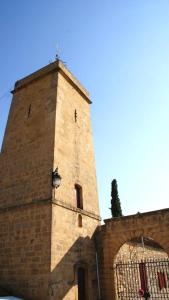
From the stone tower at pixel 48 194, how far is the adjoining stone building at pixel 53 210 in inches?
1.1

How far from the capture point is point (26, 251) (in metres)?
8.06

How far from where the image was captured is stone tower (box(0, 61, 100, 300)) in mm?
7801

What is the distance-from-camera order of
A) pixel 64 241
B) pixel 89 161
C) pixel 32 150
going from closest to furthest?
pixel 64 241 < pixel 32 150 < pixel 89 161

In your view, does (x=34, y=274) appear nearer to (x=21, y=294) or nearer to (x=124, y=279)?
(x=21, y=294)

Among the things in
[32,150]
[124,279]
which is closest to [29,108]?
[32,150]

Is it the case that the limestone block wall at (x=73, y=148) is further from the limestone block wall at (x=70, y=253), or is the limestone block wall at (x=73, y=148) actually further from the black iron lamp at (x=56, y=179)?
the limestone block wall at (x=70, y=253)

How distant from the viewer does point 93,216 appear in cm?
1052

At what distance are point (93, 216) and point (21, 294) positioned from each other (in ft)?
12.9

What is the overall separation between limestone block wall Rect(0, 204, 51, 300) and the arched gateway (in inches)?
118

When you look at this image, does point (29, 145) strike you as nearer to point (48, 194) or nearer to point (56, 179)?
point (56, 179)

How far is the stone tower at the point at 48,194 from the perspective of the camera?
307 inches

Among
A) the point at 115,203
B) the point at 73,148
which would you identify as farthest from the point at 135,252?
the point at 73,148

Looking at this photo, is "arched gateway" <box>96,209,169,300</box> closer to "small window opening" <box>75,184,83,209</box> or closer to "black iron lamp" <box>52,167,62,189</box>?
"small window opening" <box>75,184,83,209</box>

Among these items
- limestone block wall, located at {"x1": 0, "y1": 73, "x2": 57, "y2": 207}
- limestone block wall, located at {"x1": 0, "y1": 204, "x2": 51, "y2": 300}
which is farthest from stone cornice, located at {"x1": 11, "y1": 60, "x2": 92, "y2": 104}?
limestone block wall, located at {"x1": 0, "y1": 204, "x2": 51, "y2": 300}
